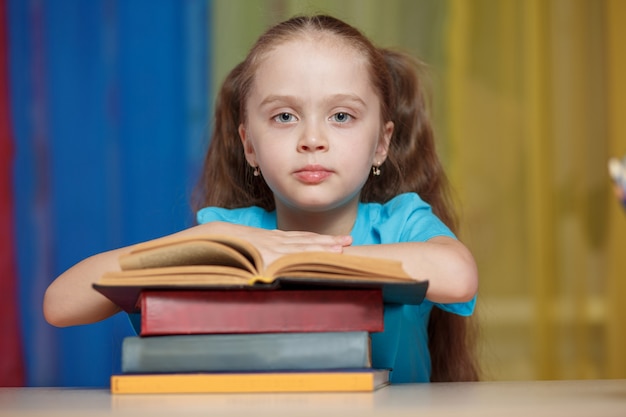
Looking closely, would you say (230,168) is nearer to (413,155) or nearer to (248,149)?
(248,149)

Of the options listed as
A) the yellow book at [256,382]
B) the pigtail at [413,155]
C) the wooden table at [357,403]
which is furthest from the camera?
the pigtail at [413,155]

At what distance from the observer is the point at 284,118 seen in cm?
131

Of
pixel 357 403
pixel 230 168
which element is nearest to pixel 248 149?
pixel 230 168

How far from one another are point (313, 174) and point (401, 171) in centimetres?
35

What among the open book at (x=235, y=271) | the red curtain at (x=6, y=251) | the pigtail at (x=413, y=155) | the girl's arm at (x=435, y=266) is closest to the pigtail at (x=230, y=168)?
the pigtail at (x=413, y=155)

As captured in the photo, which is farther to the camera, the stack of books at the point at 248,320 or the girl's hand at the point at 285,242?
the girl's hand at the point at 285,242

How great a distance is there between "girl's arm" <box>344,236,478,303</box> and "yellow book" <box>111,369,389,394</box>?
235 mm

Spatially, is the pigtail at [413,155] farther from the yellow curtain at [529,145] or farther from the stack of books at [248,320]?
the yellow curtain at [529,145]

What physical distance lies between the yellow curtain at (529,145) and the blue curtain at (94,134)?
0.18 metres

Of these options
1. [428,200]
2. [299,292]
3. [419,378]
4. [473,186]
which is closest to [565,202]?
[473,186]

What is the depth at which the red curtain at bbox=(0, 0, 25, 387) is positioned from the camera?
2.43 m

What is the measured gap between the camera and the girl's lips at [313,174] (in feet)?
4.17

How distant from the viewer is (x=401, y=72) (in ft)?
5.21

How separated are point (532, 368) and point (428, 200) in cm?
107
